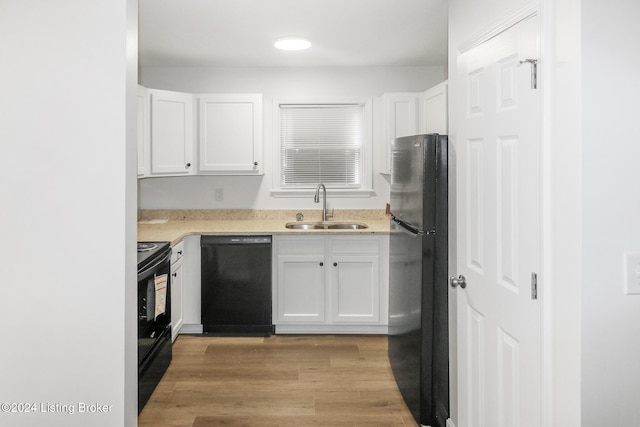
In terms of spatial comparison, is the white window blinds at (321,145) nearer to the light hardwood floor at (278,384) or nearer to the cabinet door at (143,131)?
the cabinet door at (143,131)

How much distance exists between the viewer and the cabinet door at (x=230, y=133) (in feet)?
15.5

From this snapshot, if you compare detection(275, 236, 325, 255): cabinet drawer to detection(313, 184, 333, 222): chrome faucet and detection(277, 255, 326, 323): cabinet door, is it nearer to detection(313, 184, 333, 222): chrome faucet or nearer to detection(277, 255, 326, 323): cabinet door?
detection(277, 255, 326, 323): cabinet door

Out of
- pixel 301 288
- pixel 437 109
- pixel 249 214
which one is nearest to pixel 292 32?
pixel 437 109

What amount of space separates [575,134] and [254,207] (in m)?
3.83

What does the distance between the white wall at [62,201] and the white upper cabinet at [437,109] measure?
2121 mm

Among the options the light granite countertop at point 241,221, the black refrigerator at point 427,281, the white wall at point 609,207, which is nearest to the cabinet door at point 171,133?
the light granite countertop at point 241,221

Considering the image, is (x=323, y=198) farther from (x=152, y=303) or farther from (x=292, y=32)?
(x=152, y=303)

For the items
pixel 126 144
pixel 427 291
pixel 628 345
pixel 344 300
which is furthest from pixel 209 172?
pixel 628 345

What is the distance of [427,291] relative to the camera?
288 cm

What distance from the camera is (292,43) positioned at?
4035mm

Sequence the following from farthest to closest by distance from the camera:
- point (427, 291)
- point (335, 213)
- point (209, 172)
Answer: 1. point (335, 213)
2. point (209, 172)
3. point (427, 291)

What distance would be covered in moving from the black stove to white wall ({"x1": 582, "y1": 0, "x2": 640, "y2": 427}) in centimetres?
224

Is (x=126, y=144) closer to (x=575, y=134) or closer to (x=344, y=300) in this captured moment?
(x=575, y=134)

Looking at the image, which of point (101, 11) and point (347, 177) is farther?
point (347, 177)
